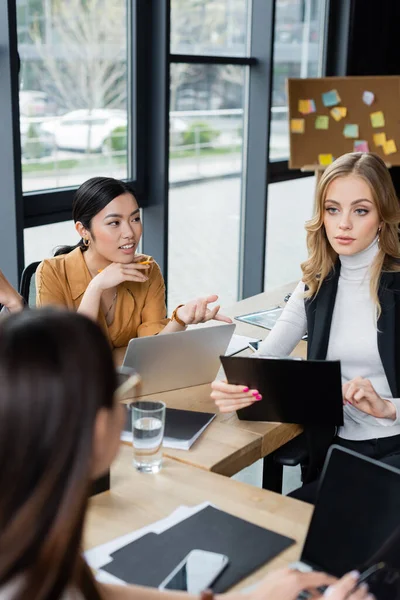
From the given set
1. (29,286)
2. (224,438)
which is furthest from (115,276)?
(224,438)

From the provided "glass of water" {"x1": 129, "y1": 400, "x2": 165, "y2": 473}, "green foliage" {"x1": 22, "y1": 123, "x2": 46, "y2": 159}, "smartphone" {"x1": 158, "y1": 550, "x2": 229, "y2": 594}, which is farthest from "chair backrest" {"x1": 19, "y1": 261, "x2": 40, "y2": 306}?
"smartphone" {"x1": 158, "y1": 550, "x2": 229, "y2": 594}

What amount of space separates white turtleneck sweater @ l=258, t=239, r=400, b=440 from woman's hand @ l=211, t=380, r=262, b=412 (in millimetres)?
408

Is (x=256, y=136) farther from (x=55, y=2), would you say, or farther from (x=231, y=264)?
(x=55, y=2)

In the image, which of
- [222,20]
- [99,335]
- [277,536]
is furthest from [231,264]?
[99,335]

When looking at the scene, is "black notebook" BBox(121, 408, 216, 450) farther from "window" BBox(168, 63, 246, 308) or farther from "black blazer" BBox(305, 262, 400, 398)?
"window" BBox(168, 63, 246, 308)

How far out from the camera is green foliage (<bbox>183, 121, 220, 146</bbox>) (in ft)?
13.0

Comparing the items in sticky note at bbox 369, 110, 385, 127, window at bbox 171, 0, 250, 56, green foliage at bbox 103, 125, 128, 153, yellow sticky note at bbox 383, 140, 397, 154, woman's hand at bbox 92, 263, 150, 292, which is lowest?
woman's hand at bbox 92, 263, 150, 292

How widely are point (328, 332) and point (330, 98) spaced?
8.51 ft

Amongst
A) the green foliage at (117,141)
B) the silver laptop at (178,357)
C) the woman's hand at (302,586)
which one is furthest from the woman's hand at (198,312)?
the green foliage at (117,141)

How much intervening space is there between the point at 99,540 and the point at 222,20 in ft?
11.2

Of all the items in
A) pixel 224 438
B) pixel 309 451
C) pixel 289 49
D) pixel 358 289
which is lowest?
pixel 309 451

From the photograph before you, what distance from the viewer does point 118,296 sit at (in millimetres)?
2359

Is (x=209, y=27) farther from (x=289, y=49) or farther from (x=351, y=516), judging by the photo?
(x=351, y=516)

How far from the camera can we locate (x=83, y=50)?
3273 mm
